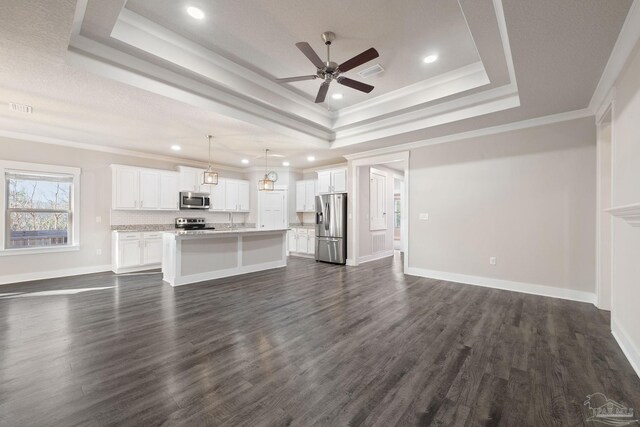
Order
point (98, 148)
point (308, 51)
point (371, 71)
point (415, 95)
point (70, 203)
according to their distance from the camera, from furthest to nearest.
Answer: point (98, 148) → point (70, 203) → point (415, 95) → point (371, 71) → point (308, 51)

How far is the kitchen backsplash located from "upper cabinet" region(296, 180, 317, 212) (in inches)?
82.2

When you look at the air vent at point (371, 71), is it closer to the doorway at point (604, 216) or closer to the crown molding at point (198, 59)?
the crown molding at point (198, 59)

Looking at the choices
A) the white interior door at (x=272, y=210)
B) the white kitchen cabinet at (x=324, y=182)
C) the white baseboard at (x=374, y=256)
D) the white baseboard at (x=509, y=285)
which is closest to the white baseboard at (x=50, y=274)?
the white interior door at (x=272, y=210)

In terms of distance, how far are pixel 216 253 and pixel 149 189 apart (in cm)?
273

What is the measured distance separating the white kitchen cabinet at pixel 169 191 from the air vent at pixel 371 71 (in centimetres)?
533

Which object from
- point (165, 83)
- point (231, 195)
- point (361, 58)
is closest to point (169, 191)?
point (231, 195)

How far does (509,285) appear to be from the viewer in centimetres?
437

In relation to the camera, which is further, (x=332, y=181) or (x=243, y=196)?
(x=243, y=196)

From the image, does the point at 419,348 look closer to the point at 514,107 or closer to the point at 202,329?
the point at 202,329

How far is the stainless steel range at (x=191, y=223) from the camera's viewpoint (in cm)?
686

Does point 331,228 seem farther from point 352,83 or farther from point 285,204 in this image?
point 352,83

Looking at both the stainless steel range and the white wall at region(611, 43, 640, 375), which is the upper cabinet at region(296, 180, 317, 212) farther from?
the white wall at region(611, 43, 640, 375)

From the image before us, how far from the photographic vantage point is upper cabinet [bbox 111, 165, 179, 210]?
5.91 meters

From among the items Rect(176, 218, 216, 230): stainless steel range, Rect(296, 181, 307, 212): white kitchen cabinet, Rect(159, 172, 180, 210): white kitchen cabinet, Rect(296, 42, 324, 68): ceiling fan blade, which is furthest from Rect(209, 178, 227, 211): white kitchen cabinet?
Rect(296, 42, 324, 68): ceiling fan blade
